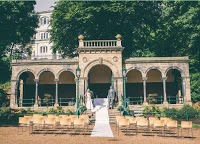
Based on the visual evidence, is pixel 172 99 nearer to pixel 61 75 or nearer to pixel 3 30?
pixel 61 75

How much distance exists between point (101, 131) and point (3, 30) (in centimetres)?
2815

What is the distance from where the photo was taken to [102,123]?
20281 mm

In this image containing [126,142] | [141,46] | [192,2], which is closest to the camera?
[126,142]

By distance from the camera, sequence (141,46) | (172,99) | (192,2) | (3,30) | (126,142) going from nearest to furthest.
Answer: (126,142)
(192,2)
(172,99)
(3,30)
(141,46)

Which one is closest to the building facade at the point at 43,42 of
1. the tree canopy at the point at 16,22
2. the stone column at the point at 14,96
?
→ the tree canopy at the point at 16,22

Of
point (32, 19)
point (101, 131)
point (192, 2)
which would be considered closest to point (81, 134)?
point (101, 131)

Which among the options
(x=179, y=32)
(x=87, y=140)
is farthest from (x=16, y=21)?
(x=87, y=140)

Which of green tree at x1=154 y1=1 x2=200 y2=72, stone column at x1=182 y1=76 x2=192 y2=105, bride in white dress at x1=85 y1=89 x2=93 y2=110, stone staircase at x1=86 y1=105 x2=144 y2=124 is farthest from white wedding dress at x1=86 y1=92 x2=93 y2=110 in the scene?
green tree at x1=154 y1=1 x2=200 y2=72

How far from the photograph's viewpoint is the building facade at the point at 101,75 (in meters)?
29.4

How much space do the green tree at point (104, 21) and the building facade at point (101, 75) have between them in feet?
16.7

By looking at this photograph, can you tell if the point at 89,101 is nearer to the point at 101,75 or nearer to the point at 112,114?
the point at 112,114

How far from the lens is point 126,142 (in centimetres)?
1381

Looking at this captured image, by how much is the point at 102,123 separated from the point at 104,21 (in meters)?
20.6

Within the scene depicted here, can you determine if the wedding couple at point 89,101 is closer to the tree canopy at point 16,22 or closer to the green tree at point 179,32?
the green tree at point 179,32
